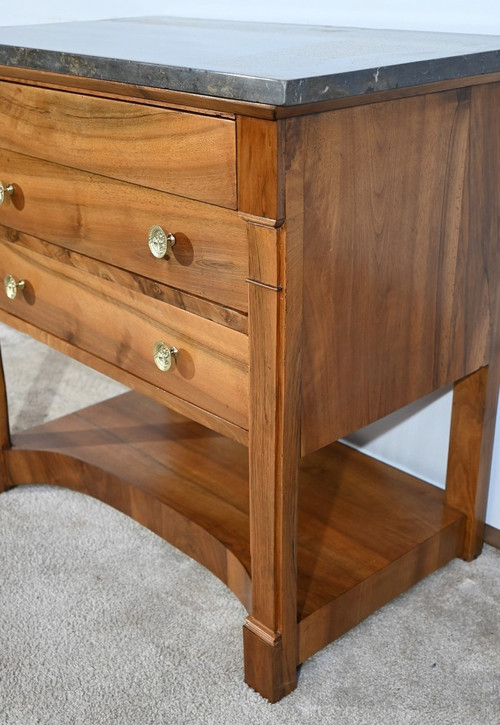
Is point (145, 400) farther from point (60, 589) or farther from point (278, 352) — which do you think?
point (278, 352)

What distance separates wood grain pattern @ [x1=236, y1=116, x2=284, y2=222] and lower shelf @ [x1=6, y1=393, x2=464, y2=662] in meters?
0.57

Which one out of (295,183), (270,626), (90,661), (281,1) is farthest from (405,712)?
(281,1)

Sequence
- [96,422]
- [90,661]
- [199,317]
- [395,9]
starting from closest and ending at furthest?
[199,317] < [90,661] < [395,9] < [96,422]

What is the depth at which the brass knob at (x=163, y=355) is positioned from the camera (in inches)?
45.7

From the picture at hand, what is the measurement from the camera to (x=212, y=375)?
3.66ft

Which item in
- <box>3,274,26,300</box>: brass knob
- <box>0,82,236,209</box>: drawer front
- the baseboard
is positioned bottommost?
the baseboard

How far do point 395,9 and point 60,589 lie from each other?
42.2 inches

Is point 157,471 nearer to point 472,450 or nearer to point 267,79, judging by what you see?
point 472,450

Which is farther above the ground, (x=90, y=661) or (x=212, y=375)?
(x=212, y=375)

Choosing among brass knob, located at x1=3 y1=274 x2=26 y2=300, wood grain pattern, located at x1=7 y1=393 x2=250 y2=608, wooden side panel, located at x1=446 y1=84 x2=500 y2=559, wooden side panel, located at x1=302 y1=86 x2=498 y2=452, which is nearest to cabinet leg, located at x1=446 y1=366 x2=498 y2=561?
wooden side panel, located at x1=446 y1=84 x2=500 y2=559

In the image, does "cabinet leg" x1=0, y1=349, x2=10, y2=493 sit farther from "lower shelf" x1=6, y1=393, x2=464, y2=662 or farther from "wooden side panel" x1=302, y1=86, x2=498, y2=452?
"wooden side panel" x1=302, y1=86, x2=498, y2=452

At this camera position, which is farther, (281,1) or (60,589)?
(281,1)

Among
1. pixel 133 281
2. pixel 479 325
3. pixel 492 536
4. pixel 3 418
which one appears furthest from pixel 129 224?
pixel 492 536

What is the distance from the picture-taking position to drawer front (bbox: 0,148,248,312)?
1026 millimetres
